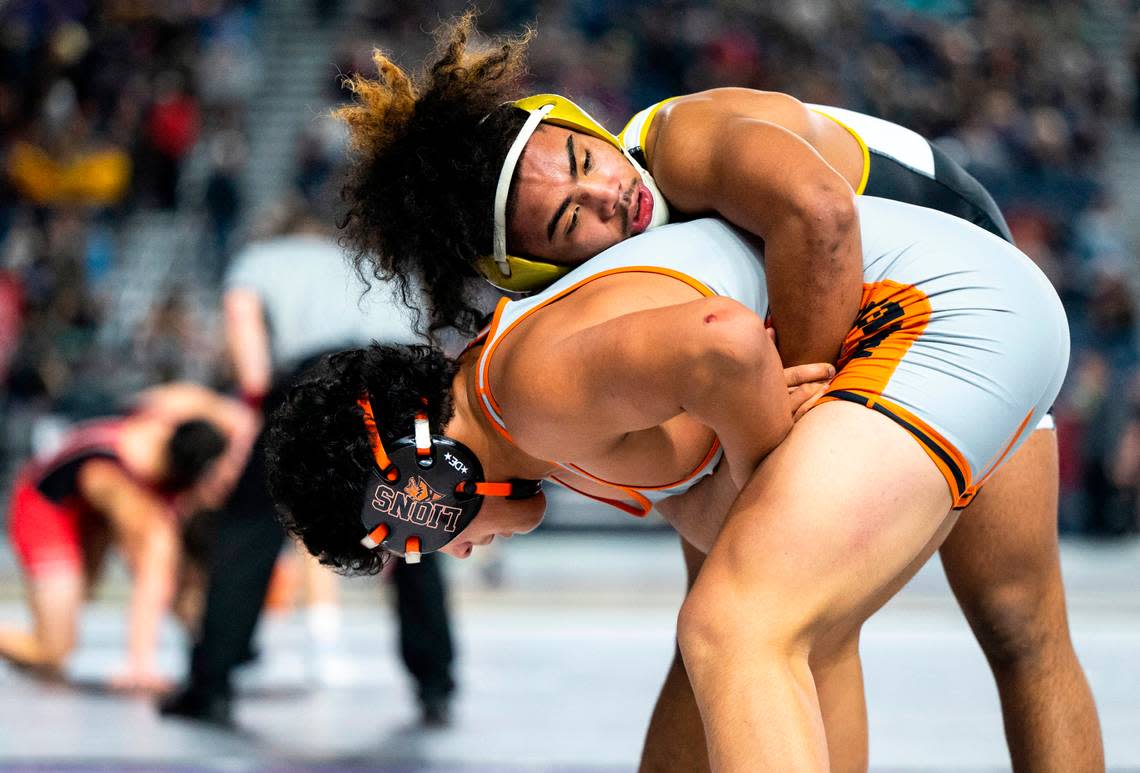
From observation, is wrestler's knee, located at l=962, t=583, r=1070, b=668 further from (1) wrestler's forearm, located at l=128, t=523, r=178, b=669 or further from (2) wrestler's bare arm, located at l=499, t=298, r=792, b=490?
(1) wrestler's forearm, located at l=128, t=523, r=178, b=669

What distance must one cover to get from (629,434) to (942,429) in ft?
1.28

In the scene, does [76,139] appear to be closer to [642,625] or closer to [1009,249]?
[642,625]

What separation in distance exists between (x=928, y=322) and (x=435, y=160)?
71 cm

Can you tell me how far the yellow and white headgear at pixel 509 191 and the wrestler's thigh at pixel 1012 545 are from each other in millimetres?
676

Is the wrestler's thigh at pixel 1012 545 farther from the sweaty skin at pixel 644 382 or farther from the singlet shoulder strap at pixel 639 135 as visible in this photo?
the singlet shoulder strap at pixel 639 135

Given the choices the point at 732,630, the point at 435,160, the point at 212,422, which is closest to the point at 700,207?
the point at 435,160

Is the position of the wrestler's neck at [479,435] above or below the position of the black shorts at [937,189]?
below

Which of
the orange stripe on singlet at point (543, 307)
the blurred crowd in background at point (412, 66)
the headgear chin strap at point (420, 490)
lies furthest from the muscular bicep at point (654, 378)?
the blurred crowd in background at point (412, 66)

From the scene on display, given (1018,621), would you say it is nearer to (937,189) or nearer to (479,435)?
(937,189)

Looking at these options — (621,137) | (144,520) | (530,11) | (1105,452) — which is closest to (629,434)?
(621,137)

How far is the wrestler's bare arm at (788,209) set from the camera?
5.69ft

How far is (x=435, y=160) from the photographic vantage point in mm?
1967

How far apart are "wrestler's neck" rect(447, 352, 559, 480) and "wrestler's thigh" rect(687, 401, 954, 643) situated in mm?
375

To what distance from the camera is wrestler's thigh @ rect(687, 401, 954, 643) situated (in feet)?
5.32
